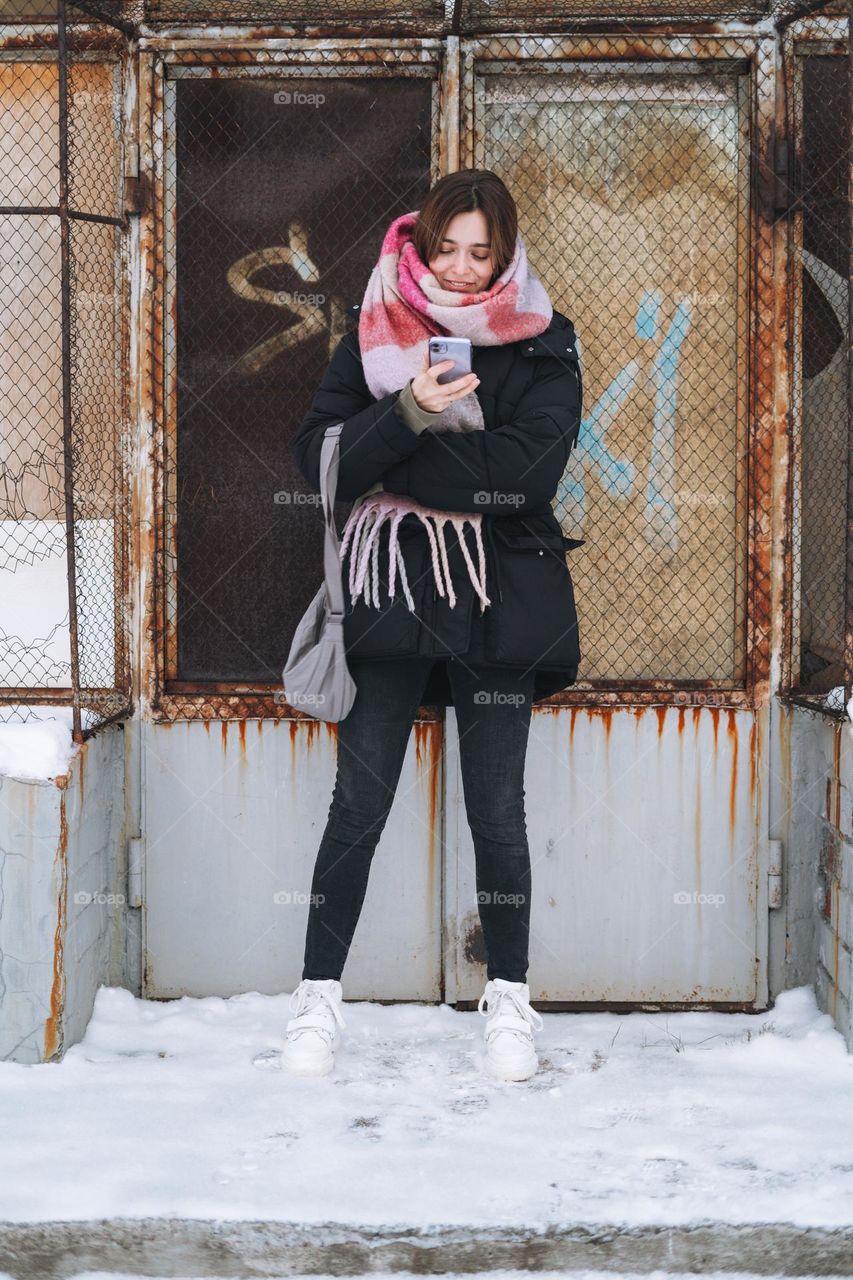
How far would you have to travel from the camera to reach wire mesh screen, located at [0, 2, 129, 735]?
3.92 meters

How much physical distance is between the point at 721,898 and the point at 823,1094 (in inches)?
31.6

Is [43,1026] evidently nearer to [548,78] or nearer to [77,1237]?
[77,1237]

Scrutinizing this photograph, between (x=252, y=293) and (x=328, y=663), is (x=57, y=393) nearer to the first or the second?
(x=252, y=293)

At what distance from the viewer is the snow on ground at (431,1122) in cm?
267

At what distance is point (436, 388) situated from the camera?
3043 millimetres

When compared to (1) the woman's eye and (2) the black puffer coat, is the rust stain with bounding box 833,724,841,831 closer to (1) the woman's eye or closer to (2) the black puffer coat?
(2) the black puffer coat

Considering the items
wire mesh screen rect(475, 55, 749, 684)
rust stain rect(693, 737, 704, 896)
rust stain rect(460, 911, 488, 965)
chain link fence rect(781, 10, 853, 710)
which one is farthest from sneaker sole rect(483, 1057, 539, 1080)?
chain link fence rect(781, 10, 853, 710)

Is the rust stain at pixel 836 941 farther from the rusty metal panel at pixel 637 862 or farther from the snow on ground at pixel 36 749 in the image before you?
the snow on ground at pixel 36 749

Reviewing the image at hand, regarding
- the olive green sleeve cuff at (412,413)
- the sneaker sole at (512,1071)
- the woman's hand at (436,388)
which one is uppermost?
the woman's hand at (436,388)

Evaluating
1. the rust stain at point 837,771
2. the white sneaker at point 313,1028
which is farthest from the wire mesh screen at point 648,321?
the white sneaker at point 313,1028

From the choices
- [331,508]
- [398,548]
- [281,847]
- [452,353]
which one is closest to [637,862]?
[281,847]

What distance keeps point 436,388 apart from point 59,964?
170cm

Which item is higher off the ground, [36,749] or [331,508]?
[331,508]

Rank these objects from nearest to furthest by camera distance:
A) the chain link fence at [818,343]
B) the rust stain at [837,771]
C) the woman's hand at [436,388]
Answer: the woman's hand at [436,388] → the rust stain at [837,771] → the chain link fence at [818,343]
